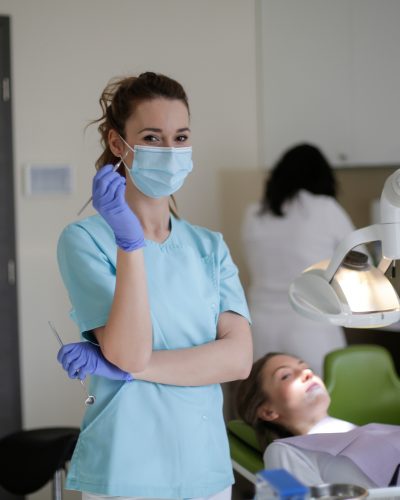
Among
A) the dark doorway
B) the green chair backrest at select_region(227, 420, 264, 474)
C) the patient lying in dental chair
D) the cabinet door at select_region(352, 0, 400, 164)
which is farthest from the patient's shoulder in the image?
the cabinet door at select_region(352, 0, 400, 164)

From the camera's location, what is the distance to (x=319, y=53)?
3.92 m

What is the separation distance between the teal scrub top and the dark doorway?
6.88ft

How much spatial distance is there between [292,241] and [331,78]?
3.29 feet

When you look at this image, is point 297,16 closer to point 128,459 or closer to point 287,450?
point 287,450

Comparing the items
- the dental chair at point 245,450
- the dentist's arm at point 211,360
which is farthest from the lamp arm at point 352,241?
the dental chair at point 245,450

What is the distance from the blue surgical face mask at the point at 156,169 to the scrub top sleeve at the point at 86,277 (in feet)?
0.44

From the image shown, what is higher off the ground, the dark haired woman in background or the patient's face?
the dark haired woman in background

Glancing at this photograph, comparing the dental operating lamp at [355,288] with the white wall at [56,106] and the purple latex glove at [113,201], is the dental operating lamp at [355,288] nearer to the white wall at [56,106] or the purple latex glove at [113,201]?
the purple latex glove at [113,201]

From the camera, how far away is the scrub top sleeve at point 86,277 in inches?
55.6

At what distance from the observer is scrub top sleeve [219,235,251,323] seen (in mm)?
1570

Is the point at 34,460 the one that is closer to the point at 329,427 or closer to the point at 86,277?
the point at 329,427

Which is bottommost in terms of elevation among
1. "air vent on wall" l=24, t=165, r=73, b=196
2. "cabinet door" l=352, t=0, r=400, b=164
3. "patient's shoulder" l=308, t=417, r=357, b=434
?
"patient's shoulder" l=308, t=417, r=357, b=434

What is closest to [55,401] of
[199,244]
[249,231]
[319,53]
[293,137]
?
[249,231]

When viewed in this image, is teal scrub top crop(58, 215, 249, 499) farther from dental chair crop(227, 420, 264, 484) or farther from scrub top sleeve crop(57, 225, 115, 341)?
dental chair crop(227, 420, 264, 484)
